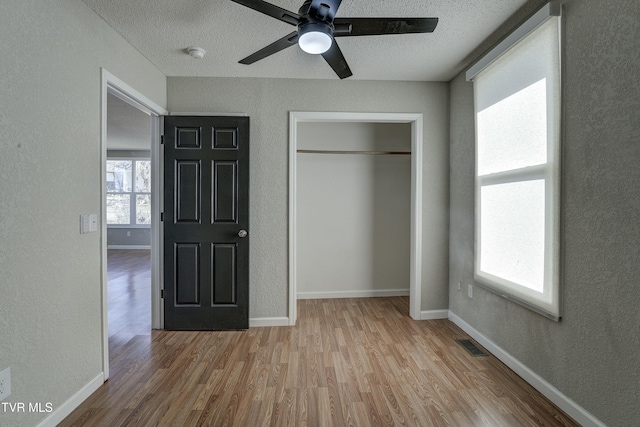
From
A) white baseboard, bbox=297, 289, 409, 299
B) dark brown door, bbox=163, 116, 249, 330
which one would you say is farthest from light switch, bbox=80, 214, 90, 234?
white baseboard, bbox=297, 289, 409, 299

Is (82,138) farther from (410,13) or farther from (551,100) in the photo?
(551,100)

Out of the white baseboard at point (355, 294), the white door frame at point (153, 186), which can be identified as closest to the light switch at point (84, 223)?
the white door frame at point (153, 186)

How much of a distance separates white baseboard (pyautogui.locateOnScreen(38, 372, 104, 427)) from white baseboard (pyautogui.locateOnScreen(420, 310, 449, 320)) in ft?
9.35

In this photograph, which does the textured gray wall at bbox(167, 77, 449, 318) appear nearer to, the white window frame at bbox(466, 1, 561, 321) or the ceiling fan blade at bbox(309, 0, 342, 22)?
the white window frame at bbox(466, 1, 561, 321)

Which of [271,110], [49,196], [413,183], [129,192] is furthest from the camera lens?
[129,192]

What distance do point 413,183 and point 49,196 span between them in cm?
295

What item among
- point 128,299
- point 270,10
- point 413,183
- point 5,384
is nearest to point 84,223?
point 5,384

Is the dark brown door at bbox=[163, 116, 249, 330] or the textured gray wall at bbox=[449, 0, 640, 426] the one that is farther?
the dark brown door at bbox=[163, 116, 249, 330]

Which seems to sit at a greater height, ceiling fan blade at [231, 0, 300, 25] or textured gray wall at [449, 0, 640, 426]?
ceiling fan blade at [231, 0, 300, 25]

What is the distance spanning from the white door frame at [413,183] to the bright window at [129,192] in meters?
6.42

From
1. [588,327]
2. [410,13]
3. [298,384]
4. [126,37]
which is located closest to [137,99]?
[126,37]

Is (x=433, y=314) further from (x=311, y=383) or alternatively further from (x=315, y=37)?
(x=315, y=37)

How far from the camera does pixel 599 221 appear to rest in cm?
158

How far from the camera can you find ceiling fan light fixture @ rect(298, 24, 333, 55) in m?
1.53
